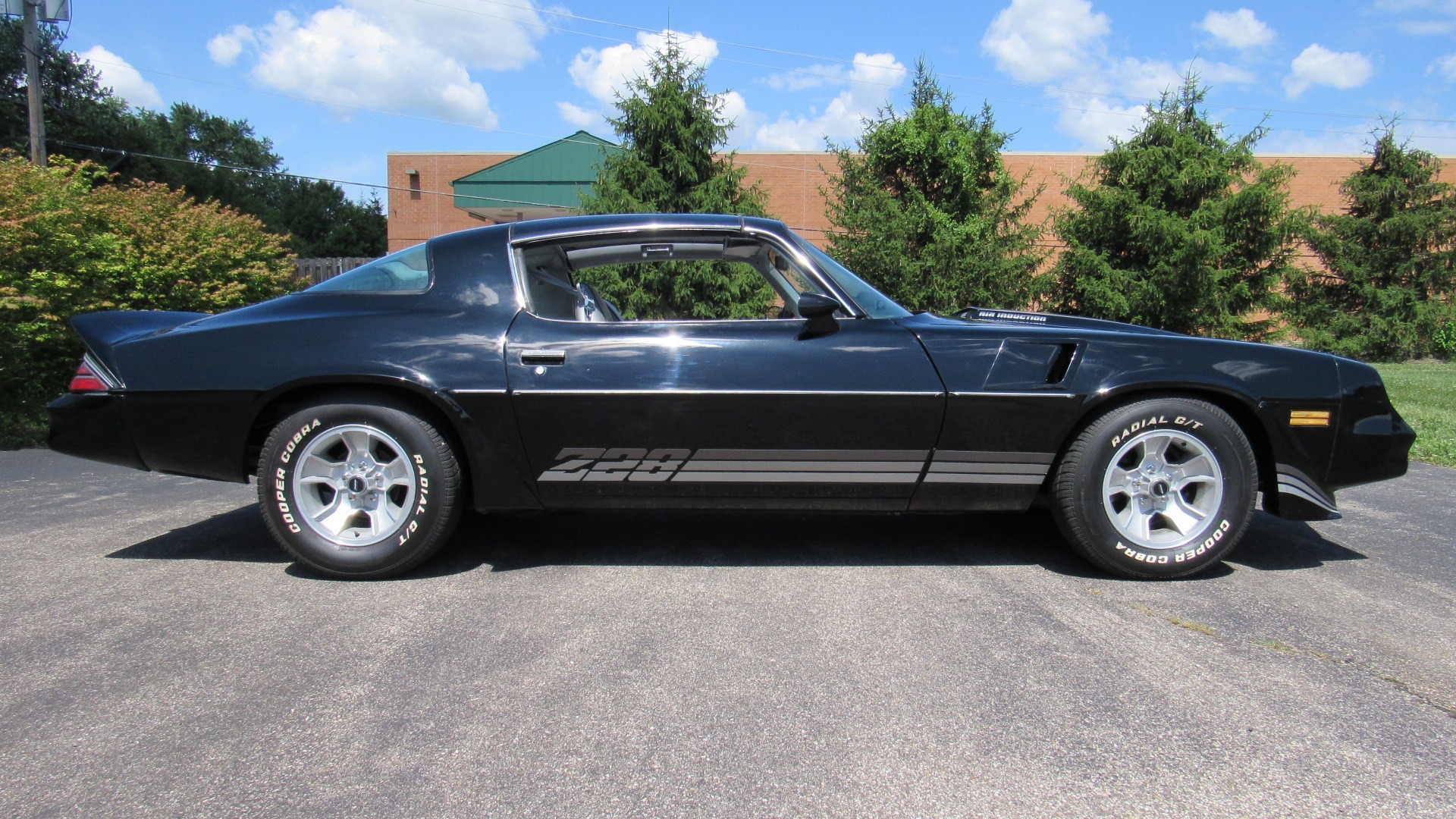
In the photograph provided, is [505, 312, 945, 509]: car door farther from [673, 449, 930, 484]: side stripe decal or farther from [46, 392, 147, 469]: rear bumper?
[46, 392, 147, 469]: rear bumper

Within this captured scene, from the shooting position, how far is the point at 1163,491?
3.26 m

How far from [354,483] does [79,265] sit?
6.29 meters

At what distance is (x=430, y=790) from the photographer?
179cm

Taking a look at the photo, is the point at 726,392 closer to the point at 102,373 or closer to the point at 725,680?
the point at 725,680

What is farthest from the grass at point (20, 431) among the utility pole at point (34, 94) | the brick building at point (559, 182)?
the brick building at point (559, 182)

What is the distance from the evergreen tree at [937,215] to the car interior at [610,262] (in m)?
9.60

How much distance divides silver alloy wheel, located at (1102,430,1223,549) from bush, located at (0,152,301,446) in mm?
7844

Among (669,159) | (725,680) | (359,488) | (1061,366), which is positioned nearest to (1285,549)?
(1061,366)

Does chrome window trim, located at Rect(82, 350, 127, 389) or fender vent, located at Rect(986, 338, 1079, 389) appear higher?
fender vent, located at Rect(986, 338, 1079, 389)

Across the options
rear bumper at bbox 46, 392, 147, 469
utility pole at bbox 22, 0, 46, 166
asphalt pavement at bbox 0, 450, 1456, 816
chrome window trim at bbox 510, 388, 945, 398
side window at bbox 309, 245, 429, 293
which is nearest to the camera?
asphalt pavement at bbox 0, 450, 1456, 816

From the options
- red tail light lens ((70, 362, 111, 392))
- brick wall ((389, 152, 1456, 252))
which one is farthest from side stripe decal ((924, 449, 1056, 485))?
brick wall ((389, 152, 1456, 252))

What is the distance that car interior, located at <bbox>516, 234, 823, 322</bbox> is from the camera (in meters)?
3.43

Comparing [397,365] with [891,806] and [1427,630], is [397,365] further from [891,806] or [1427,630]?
[1427,630]

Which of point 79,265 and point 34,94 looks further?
point 34,94
